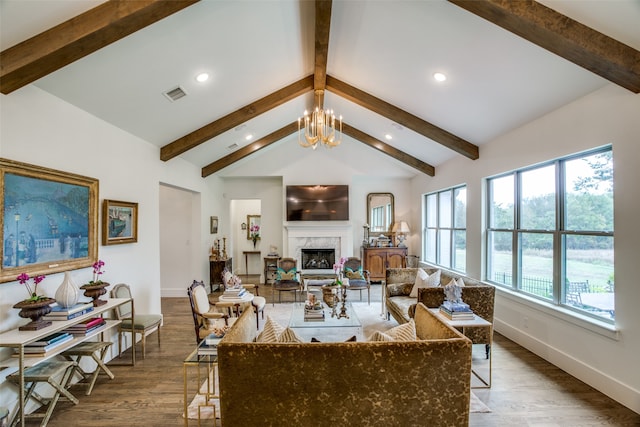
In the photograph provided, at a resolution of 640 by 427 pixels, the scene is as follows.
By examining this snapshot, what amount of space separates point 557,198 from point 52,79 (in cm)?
531

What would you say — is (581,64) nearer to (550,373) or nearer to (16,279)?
(550,373)

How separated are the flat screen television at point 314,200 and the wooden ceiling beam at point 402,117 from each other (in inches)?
122

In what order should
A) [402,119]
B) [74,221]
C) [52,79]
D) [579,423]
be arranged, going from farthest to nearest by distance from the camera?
[402,119]
[74,221]
[52,79]
[579,423]

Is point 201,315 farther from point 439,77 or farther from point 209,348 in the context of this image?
point 439,77

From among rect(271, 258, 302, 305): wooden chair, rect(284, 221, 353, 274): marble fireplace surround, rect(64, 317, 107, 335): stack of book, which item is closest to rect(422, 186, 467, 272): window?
rect(284, 221, 353, 274): marble fireplace surround

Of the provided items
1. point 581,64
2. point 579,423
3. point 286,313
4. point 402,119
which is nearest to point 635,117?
point 581,64

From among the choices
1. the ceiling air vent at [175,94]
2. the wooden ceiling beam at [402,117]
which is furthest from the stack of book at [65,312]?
the wooden ceiling beam at [402,117]

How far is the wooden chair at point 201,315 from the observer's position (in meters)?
3.62

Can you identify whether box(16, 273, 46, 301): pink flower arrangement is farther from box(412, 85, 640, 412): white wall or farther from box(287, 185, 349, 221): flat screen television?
box(287, 185, 349, 221): flat screen television

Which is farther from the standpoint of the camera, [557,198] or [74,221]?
[557,198]

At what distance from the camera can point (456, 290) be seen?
132 inches

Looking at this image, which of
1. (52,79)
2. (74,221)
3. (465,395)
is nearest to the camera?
(465,395)

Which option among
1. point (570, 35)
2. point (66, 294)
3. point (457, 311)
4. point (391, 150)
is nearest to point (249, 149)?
point (391, 150)

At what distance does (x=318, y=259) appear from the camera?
821cm
